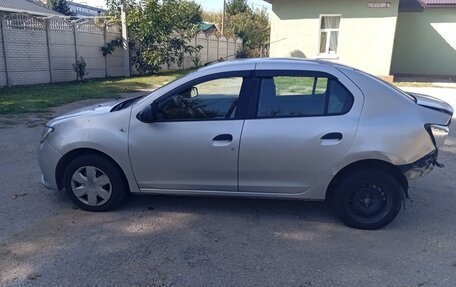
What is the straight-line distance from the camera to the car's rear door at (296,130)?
3.90 m

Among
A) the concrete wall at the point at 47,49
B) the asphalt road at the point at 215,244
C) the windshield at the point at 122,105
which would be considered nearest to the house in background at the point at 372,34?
the concrete wall at the point at 47,49

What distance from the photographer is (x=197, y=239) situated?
12.5 feet

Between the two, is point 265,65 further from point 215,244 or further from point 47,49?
point 47,49

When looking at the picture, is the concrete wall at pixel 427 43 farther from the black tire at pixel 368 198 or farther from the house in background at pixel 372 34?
the black tire at pixel 368 198

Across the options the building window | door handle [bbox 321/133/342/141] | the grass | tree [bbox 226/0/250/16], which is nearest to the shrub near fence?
the grass

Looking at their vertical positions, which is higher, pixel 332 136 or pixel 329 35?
pixel 329 35

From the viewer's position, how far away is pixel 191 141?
4.05 m

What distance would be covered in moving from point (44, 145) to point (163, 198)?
1.45 meters

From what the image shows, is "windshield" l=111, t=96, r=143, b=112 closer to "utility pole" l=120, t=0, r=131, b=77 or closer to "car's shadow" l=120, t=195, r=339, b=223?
"car's shadow" l=120, t=195, r=339, b=223

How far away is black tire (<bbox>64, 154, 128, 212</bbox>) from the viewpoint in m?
4.25

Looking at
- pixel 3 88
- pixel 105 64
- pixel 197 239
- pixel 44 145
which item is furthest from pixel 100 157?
pixel 105 64

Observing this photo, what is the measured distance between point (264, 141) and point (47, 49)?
14.3 m

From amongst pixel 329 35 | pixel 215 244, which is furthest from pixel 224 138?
pixel 329 35

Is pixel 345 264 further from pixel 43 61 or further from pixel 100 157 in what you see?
pixel 43 61
